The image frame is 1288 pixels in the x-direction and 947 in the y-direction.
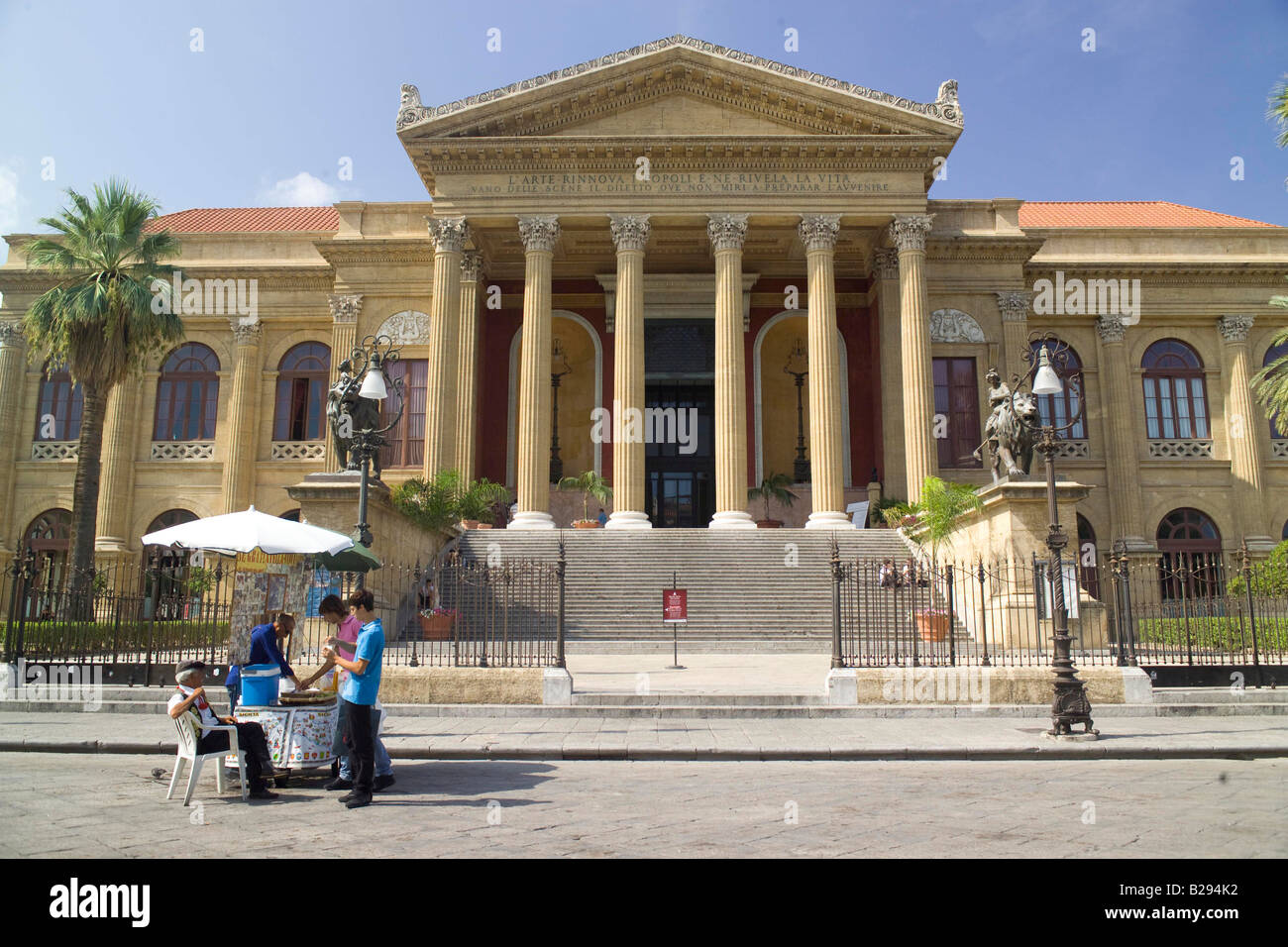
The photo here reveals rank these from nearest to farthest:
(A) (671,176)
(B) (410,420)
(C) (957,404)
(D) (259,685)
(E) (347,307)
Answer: (D) (259,685)
(A) (671,176)
(E) (347,307)
(C) (957,404)
(B) (410,420)

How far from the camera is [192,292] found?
3319 centimetres

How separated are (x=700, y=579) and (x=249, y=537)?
518 inches

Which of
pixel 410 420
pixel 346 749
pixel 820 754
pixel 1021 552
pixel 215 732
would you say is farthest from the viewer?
pixel 410 420

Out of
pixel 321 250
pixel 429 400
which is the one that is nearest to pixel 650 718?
pixel 429 400

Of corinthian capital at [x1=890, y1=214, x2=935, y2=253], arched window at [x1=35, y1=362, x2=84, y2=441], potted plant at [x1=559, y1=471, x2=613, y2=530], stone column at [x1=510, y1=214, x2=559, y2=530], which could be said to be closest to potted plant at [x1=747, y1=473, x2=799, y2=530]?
potted plant at [x1=559, y1=471, x2=613, y2=530]

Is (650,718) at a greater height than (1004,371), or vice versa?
(1004,371)

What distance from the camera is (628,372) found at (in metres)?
26.7

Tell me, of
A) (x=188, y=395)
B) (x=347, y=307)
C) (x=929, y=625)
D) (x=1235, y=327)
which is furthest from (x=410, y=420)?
(x=1235, y=327)

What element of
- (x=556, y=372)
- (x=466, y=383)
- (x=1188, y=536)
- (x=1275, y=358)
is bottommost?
(x=1188, y=536)

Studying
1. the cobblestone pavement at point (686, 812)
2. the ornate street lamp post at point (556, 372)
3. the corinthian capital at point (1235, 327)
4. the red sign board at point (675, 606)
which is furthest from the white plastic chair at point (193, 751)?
the corinthian capital at point (1235, 327)

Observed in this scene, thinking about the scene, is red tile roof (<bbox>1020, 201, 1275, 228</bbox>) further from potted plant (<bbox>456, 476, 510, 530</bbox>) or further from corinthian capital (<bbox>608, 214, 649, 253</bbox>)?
potted plant (<bbox>456, 476, 510, 530</bbox>)

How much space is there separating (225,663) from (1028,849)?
40.5 ft

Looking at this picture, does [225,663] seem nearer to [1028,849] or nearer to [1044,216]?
[1028,849]

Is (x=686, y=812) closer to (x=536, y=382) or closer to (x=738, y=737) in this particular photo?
(x=738, y=737)
